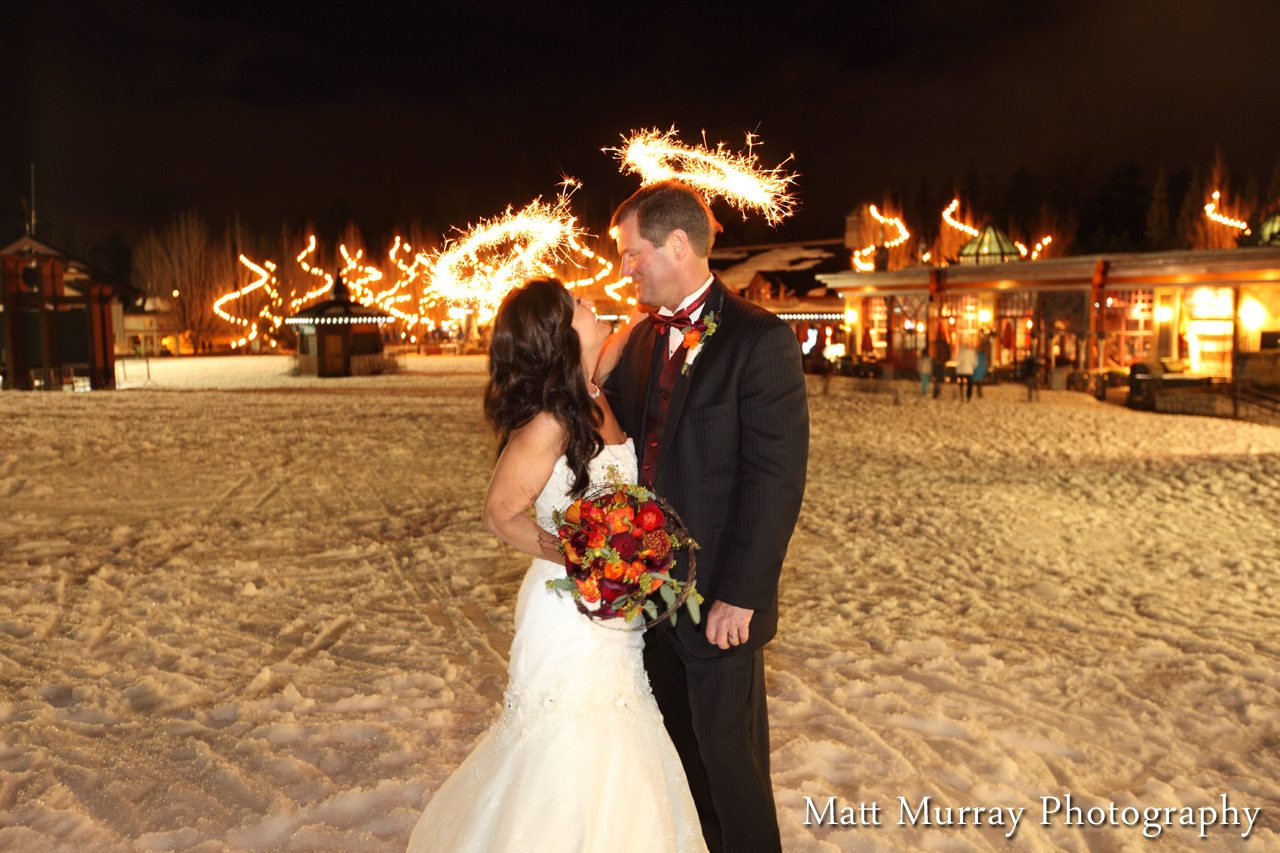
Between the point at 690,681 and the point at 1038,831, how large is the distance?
5.31ft

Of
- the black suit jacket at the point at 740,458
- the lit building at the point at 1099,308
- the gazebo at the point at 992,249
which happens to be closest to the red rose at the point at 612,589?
the black suit jacket at the point at 740,458

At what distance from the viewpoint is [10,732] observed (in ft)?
13.1

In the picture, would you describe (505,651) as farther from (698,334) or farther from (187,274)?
(187,274)

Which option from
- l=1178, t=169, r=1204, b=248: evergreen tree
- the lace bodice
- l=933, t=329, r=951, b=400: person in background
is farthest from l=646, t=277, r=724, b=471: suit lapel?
l=1178, t=169, r=1204, b=248: evergreen tree

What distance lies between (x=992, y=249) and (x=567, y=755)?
1305 inches

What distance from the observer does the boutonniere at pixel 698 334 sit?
2.59m

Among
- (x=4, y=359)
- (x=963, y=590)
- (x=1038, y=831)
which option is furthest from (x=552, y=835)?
(x=4, y=359)

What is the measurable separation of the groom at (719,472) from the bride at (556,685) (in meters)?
0.14

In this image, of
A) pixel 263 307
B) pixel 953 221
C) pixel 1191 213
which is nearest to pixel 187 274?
pixel 263 307

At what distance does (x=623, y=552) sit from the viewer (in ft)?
7.74

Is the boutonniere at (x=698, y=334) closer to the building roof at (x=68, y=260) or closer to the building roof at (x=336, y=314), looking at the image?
the building roof at (x=68, y=260)

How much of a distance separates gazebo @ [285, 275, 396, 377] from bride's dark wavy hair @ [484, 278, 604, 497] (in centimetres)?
2806

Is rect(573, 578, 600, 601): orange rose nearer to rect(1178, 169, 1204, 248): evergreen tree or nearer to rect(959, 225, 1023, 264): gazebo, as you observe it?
rect(959, 225, 1023, 264): gazebo

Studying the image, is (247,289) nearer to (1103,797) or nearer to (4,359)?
(4,359)
